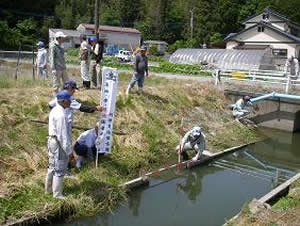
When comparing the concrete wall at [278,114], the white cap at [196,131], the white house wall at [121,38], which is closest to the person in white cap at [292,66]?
the concrete wall at [278,114]

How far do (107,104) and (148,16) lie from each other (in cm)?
6418

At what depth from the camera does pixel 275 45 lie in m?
42.3

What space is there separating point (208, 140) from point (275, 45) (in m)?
31.7

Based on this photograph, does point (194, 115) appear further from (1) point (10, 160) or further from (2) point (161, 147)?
(1) point (10, 160)

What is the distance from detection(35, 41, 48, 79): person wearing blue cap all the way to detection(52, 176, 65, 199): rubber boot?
8444mm

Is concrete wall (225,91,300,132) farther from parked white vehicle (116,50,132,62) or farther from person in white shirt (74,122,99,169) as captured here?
parked white vehicle (116,50,132,62)

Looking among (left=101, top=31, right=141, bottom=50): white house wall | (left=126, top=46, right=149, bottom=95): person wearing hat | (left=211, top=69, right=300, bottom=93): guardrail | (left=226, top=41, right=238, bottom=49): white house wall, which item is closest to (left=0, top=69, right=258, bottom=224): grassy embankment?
(left=126, top=46, right=149, bottom=95): person wearing hat

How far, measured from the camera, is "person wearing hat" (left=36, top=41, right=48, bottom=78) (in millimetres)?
14773

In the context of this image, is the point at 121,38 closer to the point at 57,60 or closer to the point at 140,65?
the point at 140,65

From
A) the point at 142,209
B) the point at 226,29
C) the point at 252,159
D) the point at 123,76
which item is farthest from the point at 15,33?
the point at 142,209

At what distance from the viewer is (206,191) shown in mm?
10055

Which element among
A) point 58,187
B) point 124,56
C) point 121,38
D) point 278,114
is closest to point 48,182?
point 58,187

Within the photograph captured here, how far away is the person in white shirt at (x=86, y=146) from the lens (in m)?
9.21

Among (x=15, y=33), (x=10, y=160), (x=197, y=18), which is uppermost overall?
(x=197, y=18)
